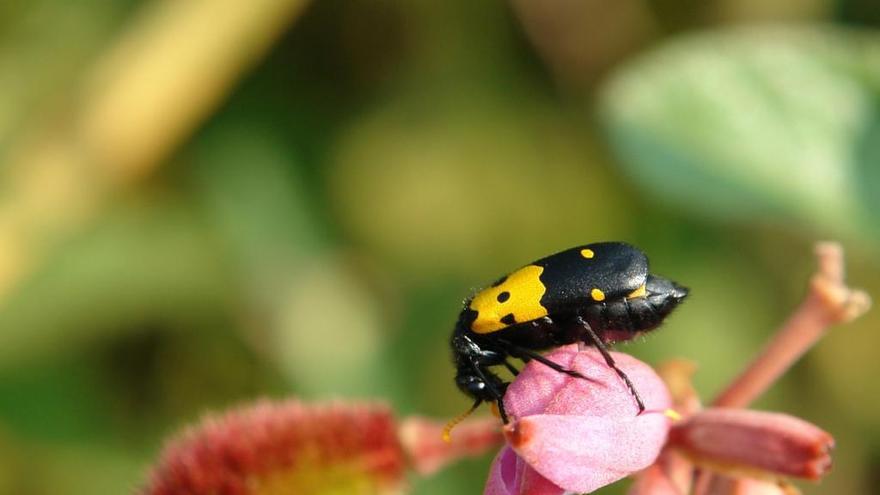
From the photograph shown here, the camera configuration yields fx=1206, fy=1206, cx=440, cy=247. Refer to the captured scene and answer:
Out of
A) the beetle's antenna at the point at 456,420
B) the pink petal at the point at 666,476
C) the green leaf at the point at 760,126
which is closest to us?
the pink petal at the point at 666,476

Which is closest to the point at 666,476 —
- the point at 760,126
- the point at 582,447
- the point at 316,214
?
the point at 582,447

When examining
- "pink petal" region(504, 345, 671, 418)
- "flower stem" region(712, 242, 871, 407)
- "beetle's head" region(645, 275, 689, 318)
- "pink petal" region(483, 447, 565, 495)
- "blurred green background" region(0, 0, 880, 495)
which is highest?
"blurred green background" region(0, 0, 880, 495)

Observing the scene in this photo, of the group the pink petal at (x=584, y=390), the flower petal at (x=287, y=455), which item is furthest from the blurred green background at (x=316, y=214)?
the pink petal at (x=584, y=390)

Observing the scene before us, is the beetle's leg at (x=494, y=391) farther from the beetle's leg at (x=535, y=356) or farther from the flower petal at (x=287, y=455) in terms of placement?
the flower petal at (x=287, y=455)

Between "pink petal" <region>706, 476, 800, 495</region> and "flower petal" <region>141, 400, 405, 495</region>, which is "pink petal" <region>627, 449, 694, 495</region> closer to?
"pink petal" <region>706, 476, 800, 495</region>

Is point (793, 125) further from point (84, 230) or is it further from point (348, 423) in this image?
point (84, 230)

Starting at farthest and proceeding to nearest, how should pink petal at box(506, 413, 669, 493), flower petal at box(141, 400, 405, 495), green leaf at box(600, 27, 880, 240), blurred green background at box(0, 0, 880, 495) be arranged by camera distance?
1. blurred green background at box(0, 0, 880, 495)
2. green leaf at box(600, 27, 880, 240)
3. flower petal at box(141, 400, 405, 495)
4. pink petal at box(506, 413, 669, 493)

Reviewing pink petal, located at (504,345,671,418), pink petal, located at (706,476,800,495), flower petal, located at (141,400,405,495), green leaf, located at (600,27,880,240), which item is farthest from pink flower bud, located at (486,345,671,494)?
→ green leaf, located at (600,27,880,240)
